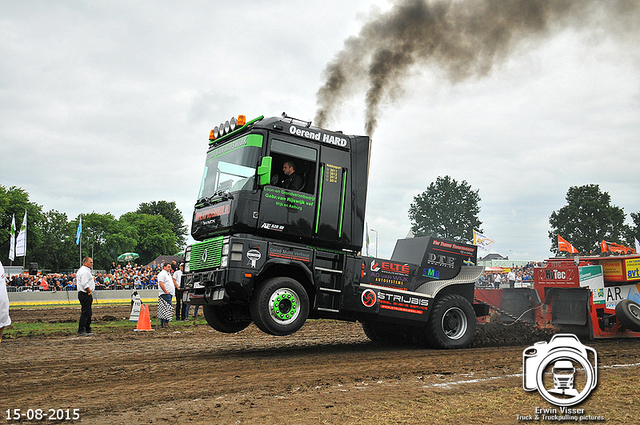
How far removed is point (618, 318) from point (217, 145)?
353 inches

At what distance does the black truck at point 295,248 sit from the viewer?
310 inches

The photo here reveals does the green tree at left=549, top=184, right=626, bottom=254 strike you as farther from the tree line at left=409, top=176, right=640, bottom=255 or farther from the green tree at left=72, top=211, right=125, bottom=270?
the green tree at left=72, top=211, right=125, bottom=270

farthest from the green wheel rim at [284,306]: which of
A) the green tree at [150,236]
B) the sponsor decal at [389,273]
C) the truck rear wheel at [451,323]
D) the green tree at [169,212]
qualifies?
the green tree at [169,212]

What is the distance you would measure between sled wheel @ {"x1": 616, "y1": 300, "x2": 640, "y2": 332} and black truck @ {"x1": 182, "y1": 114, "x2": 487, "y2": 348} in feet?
11.5

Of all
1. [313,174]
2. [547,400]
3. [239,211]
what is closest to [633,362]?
[547,400]

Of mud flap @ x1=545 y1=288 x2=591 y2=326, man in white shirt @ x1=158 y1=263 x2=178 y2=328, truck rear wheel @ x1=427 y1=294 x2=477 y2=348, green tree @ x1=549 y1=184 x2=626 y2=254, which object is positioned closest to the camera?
truck rear wheel @ x1=427 y1=294 x2=477 y2=348

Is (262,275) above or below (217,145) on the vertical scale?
below

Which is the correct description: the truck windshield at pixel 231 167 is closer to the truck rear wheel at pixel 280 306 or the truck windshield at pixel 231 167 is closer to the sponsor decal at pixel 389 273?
the truck rear wheel at pixel 280 306

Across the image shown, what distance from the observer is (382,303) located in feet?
29.1

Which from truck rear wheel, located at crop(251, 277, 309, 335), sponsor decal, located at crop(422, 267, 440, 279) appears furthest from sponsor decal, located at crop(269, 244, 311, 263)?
sponsor decal, located at crop(422, 267, 440, 279)

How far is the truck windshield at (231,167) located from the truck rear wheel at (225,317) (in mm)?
1953

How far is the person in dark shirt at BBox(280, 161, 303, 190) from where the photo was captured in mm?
8398

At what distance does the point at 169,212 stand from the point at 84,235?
2240 cm

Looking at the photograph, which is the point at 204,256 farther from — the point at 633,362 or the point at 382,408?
the point at 633,362
